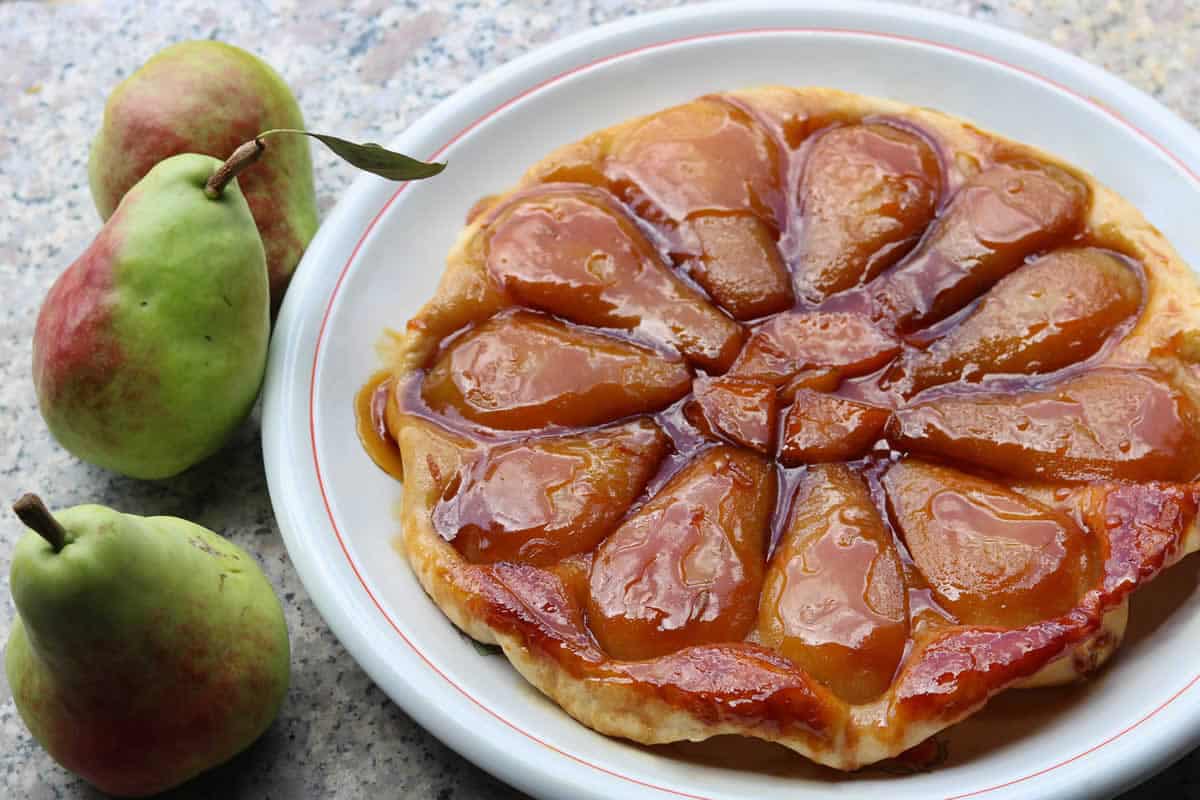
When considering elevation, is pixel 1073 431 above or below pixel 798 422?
above

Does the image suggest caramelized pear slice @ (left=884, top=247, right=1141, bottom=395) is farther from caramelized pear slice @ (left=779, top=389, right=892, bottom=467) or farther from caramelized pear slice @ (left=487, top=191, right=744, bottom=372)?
caramelized pear slice @ (left=487, top=191, right=744, bottom=372)

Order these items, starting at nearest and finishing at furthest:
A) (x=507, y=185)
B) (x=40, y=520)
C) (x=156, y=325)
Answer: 1. (x=40, y=520)
2. (x=156, y=325)
3. (x=507, y=185)

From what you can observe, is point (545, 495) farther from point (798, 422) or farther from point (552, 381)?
point (798, 422)

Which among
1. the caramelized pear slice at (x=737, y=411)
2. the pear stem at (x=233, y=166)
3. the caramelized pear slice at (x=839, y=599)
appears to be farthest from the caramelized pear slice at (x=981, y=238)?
the pear stem at (x=233, y=166)

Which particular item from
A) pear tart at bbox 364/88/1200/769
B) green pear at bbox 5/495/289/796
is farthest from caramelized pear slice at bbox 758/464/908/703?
green pear at bbox 5/495/289/796

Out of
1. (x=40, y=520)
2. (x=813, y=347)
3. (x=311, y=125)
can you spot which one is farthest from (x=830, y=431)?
(x=311, y=125)

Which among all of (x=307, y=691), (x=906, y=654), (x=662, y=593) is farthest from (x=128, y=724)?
(x=906, y=654)

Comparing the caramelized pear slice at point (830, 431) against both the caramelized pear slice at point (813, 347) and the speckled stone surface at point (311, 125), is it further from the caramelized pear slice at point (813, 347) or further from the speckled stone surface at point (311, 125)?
the speckled stone surface at point (311, 125)
